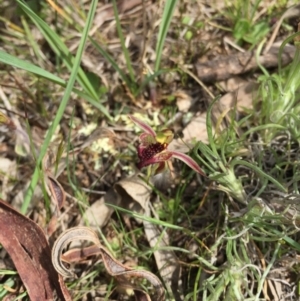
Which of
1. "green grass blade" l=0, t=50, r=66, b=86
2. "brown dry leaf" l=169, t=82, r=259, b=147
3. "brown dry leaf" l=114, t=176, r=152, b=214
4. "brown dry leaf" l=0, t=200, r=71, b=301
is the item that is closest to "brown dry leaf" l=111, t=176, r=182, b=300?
"brown dry leaf" l=114, t=176, r=152, b=214

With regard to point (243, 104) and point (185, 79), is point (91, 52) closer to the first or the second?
A: point (185, 79)

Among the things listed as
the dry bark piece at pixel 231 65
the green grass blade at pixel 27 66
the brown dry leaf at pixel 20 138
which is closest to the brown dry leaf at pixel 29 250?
the brown dry leaf at pixel 20 138

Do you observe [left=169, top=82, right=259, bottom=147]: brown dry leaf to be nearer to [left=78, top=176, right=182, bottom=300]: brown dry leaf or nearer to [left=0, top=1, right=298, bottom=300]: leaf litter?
[left=0, top=1, right=298, bottom=300]: leaf litter

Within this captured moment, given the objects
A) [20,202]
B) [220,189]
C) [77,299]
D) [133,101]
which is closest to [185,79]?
[133,101]

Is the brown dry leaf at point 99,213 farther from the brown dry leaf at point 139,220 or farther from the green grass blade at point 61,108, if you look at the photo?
the green grass blade at point 61,108

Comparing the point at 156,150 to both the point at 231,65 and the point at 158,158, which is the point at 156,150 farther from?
the point at 231,65

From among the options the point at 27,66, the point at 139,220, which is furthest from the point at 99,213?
the point at 27,66

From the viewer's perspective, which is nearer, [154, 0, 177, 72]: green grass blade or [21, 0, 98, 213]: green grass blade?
[21, 0, 98, 213]: green grass blade
